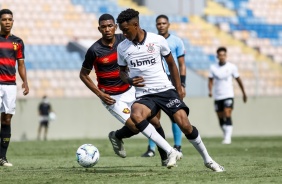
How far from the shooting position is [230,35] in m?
33.9

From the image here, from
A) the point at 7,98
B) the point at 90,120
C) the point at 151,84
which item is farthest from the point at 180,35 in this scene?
the point at 151,84

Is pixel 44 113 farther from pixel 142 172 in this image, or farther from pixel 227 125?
pixel 142 172

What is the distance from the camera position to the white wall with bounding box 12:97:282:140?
26.8m

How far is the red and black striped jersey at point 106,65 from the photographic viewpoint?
11.2 metres

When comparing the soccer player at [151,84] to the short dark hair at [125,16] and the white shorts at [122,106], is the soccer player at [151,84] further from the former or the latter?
the white shorts at [122,106]

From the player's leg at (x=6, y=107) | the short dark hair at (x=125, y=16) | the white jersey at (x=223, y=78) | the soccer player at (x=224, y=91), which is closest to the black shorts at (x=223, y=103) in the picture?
the soccer player at (x=224, y=91)

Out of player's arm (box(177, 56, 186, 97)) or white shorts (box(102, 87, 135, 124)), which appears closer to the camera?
white shorts (box(102, 87, 135, 124))

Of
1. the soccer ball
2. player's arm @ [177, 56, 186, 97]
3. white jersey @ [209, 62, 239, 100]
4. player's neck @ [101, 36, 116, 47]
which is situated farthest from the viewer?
white jersey @ [209, 62, 239, 100]

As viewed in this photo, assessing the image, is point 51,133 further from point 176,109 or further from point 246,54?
point 176,109

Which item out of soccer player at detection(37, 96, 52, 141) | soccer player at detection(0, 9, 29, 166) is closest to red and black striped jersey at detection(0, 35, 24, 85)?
soccer player at detection(0, 9, 29, 166)

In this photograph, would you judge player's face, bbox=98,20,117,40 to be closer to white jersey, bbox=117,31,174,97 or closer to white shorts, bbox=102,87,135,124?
white shorts, bbox=102,87,135,124

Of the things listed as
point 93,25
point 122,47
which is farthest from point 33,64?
point 122,47

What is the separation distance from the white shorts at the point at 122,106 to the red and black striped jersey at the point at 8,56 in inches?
60.9

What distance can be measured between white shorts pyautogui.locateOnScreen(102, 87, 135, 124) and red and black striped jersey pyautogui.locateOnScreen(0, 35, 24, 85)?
155 centimetres
